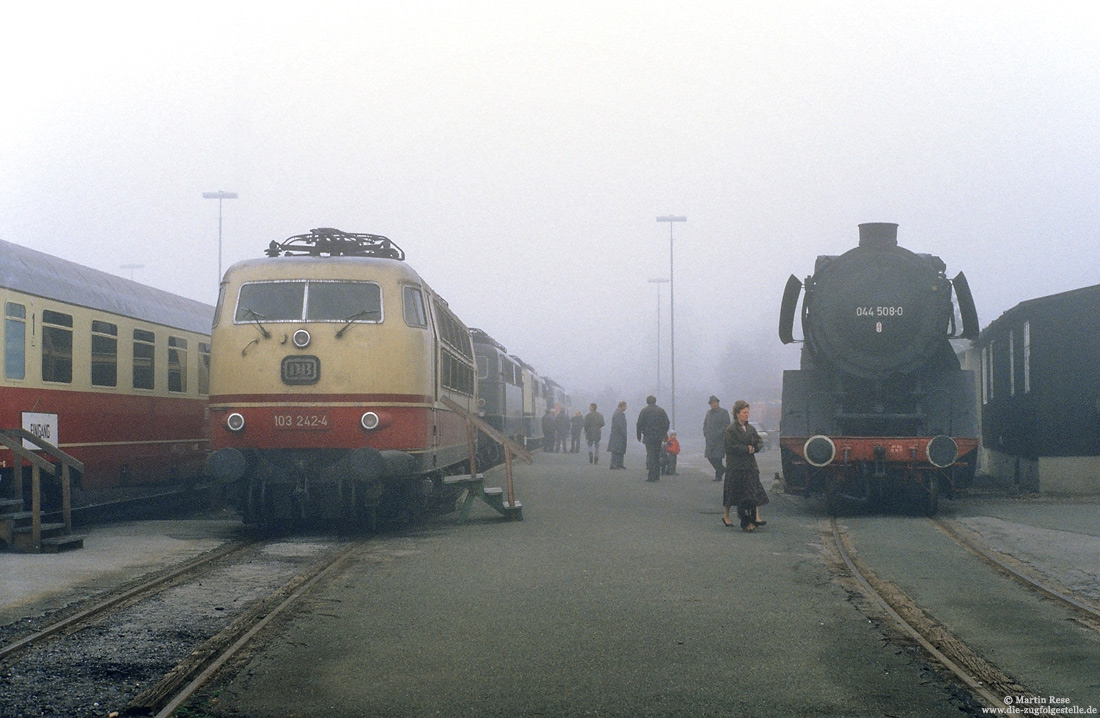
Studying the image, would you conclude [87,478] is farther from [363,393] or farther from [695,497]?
[695,497]

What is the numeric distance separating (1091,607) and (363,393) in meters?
7.36

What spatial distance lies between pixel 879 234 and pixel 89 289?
10.5 meters

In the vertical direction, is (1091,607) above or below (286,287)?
below

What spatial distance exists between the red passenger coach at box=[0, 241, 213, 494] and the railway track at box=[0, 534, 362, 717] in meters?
4.01

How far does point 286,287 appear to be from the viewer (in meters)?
Answer: 12.4

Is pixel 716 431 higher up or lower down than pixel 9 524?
higher up

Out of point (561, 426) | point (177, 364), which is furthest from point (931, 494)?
point (561, 426)

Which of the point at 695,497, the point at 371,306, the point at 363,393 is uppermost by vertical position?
the point at 371,306

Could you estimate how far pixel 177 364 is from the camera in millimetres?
16547

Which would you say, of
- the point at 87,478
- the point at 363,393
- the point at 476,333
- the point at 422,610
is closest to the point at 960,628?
the point at 422,610

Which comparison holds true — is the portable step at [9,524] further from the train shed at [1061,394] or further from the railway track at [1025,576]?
the train shed at [1061,394]

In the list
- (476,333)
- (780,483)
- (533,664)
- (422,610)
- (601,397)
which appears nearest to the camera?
(533,664)

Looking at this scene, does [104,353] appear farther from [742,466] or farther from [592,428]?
[592,428]

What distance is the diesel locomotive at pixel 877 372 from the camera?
46.7 ft
